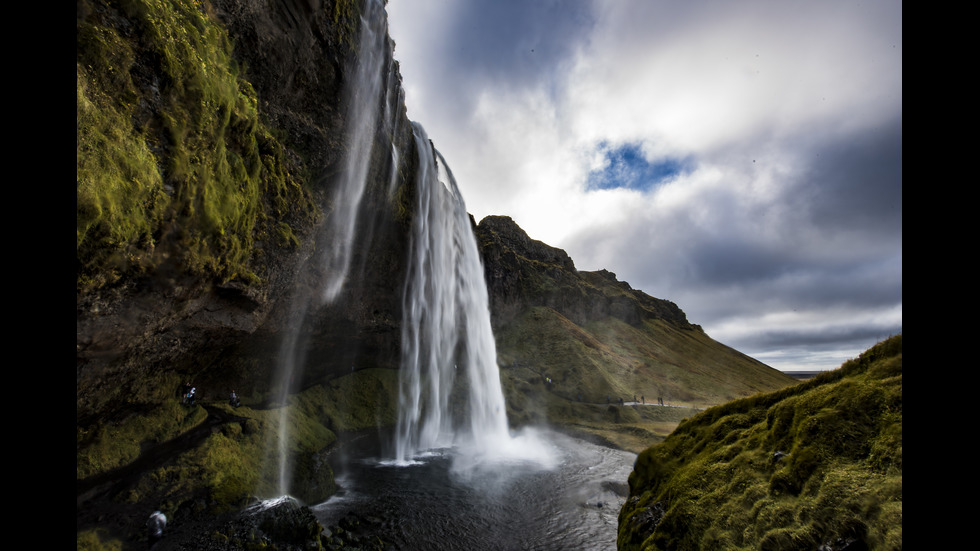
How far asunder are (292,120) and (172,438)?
16.8 meters

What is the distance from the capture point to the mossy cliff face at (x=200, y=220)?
34.9ft

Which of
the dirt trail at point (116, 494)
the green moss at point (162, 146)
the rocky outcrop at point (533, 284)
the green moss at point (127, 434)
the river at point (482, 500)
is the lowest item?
the river at point (482, 500)

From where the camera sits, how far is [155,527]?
42.9ft

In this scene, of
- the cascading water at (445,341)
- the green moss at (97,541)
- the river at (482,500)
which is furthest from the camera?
the cascading water at (445,341)

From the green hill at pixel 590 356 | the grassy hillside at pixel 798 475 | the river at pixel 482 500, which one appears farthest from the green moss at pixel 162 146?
the green hill at pixel 590 356

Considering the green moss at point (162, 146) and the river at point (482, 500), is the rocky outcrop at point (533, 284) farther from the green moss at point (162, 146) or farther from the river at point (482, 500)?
the green moss at point (162, 146)

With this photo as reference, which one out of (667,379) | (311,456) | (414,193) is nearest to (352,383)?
(311,456)

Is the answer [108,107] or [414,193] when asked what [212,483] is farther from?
[414,193]

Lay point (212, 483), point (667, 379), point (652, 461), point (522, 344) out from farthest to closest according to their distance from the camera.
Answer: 1. point (667, 379)
2. point (522, 344)
3. point (212, 483)
4. point (652, 461)

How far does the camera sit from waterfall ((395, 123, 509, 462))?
35.1 metres

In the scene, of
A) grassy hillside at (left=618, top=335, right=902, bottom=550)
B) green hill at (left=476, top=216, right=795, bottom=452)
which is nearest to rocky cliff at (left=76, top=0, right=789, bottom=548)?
green hill at (left=476, top=216, right=795, bottom=452)

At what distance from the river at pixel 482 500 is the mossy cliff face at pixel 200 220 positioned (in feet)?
10.4
